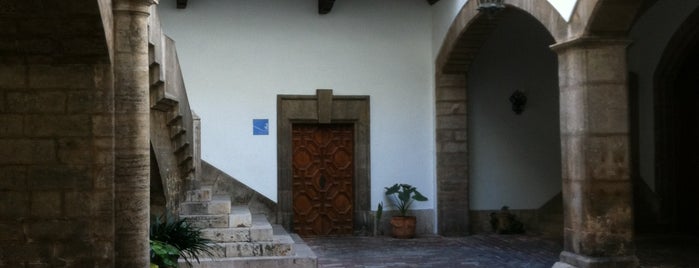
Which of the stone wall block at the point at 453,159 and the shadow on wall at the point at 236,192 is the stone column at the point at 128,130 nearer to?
the shadow on wall at the point at 236,192

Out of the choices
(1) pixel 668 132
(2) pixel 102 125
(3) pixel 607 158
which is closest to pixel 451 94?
(1) pixel 668 132

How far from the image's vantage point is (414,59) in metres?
13.0

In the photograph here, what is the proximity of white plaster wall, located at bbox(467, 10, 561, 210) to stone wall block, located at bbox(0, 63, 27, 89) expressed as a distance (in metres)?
8.01

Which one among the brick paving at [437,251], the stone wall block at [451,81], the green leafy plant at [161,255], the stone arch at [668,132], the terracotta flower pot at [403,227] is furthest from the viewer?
the stone wall block at [451,81]

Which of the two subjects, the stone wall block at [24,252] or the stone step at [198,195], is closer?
the stone wall block at [24,252]

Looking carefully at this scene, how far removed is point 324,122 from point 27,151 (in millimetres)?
→ 6736

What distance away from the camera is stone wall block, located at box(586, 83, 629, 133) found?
7938 mm

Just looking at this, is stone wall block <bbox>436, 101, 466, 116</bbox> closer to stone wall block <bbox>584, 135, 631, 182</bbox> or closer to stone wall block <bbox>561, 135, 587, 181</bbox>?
stone wall block <bbox>561, 135, 587, 181</bbox>

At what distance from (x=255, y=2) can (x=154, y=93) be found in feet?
15.4

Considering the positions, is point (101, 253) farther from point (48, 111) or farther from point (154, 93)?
point (154, 93)

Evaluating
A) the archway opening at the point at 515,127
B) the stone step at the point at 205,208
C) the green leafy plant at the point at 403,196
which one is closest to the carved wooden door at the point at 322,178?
the green leafy plant at the point at 403,196

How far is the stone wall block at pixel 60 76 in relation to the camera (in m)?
6.21

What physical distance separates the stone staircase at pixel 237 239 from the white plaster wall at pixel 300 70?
2.34 meters

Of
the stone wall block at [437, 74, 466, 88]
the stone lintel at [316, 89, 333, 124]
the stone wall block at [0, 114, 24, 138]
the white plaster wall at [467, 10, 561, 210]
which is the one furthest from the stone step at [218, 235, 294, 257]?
the white plaster wall at [467, 10, 561, 210]
